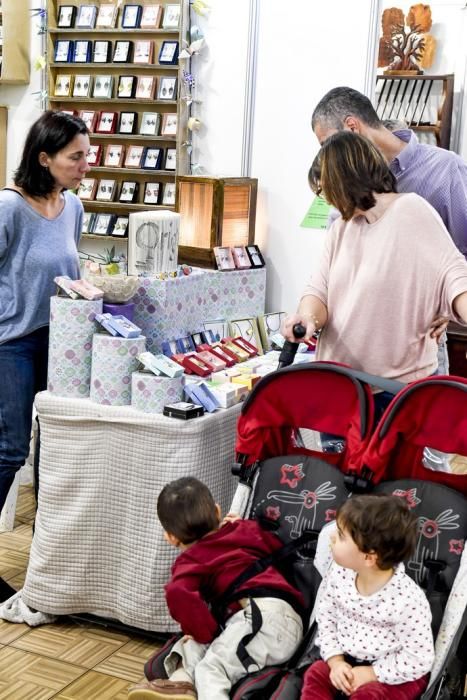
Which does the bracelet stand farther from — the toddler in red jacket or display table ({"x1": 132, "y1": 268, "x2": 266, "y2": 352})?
display table ({"x1": 132, "y1": 268, "x2": 266, "y2": 352})

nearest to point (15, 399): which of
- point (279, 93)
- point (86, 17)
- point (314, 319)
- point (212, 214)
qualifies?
point (314, 319)

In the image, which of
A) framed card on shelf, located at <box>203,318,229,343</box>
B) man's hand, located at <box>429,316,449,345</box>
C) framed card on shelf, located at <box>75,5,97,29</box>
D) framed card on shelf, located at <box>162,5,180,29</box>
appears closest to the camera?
man's hand, located at <box>429,316,449,345</box>

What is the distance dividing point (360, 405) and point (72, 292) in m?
1.20

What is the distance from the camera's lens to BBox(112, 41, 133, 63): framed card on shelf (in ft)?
19.4

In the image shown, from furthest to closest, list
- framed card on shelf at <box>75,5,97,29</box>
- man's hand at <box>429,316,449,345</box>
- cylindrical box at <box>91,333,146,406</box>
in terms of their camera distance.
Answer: framed card on shelf at <box>75,5,97,29</box> → cylindrical box at <box>91,333,146,406</box> → man's hand at <box>429,316,449,345</box>

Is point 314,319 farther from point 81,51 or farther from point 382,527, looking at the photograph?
point 81,51

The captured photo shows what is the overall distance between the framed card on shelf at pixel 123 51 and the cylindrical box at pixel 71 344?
3151 mm

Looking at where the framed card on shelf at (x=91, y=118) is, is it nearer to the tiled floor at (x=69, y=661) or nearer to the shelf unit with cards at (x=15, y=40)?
the shelf unit with cards at (x=15, y=40)

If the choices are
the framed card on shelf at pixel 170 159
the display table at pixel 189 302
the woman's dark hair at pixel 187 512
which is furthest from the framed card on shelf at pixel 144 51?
the woman's dark hair at pixel 187 512

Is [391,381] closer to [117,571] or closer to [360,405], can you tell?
[360,405]

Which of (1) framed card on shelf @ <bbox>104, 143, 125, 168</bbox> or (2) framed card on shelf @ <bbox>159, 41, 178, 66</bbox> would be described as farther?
(1) framed card on shelf @ <bbox>104, 143, 125, 168</bbox>

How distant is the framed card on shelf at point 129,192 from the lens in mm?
6125

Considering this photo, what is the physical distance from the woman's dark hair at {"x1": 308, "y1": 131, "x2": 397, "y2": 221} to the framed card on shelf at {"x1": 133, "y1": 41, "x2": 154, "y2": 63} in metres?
3.47

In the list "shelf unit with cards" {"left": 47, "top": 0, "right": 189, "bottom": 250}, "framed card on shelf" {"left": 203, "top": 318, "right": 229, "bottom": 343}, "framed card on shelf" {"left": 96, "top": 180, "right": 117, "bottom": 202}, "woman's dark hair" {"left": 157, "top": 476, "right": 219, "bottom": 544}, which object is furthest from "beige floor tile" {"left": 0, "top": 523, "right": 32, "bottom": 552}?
"framed card on shelf" {"left": 96, "top": 180, "right": 117, "bottom": 202}
